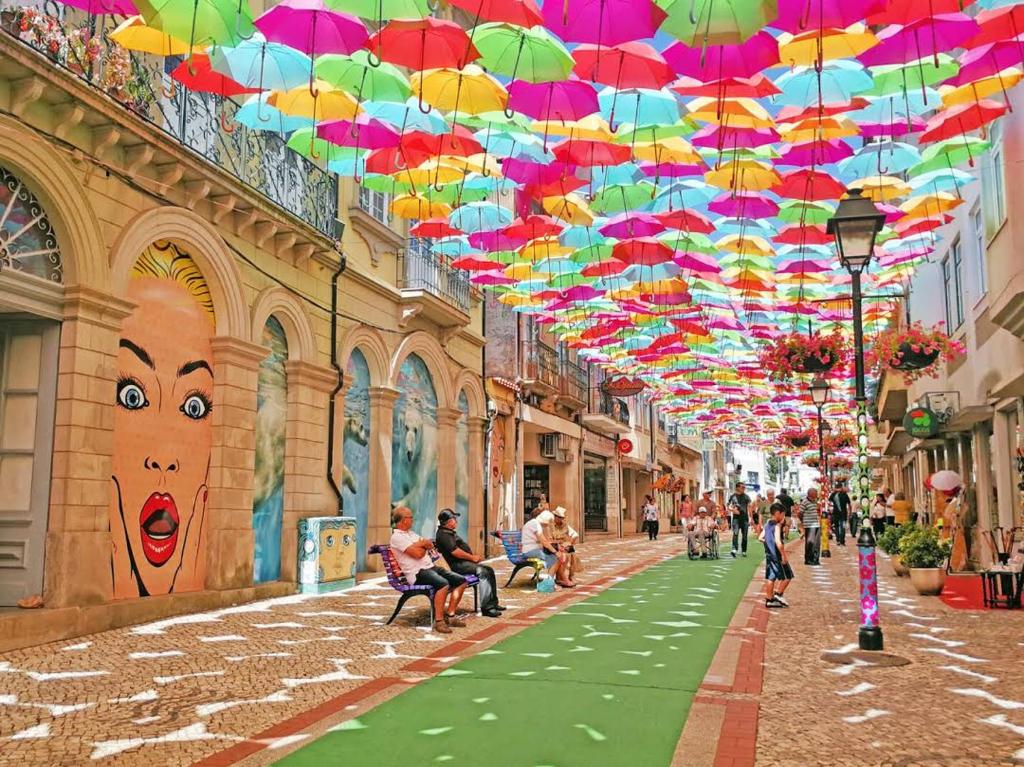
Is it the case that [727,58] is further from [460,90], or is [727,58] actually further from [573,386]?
[573,386]

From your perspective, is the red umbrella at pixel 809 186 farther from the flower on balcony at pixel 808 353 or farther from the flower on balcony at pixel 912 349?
the flower on balcony at pixel 808 353

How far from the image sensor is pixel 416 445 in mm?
18688

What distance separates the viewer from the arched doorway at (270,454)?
13039 mm

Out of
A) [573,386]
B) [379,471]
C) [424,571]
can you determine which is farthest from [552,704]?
[573,386]

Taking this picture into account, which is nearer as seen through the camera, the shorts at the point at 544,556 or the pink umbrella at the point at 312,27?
the pink umbrella at the point at 312,27

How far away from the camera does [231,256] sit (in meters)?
12.2

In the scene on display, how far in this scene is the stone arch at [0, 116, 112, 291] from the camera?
8.79m

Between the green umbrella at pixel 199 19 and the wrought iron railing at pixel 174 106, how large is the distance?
2.44m

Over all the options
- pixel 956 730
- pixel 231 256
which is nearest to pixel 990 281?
pixel 956 730

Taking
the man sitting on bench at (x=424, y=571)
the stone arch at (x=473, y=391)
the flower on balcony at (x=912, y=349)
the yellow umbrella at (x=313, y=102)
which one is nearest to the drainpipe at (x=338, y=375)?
the man sitting on bench at (x=424, y=571)

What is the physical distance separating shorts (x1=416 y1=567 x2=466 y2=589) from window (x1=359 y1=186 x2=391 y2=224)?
8.33 metres

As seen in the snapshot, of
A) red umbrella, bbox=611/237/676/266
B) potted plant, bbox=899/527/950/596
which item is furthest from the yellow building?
potted plant, bbox=899/527/950/596

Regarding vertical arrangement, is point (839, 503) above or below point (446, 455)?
below

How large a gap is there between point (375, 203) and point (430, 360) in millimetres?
3662
